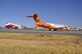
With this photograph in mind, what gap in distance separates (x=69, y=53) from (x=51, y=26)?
97878 mm

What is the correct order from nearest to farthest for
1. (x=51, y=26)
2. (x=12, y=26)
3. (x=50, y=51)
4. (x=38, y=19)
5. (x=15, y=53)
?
(x=15, y=53) → (x=50, y=51) → (x=51, y=26) → (x=38, y=19) → (x=12, y=26)

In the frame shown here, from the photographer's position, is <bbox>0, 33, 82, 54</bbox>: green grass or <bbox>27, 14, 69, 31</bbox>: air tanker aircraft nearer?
<bbox>0, 33, 82, 54</bbox>: green grass

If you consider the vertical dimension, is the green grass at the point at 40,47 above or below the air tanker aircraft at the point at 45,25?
below

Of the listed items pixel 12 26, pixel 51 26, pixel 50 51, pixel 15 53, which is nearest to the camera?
pixel 15 53

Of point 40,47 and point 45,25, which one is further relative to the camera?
point 45,25

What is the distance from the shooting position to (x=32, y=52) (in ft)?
82.1

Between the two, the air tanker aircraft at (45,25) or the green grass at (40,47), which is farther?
the air tanker aircraft at (45,25)

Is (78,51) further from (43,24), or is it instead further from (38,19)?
(38,19)

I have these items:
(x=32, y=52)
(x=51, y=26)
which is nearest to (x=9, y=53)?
(x=32, y=52)

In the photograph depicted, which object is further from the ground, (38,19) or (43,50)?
(38,19)

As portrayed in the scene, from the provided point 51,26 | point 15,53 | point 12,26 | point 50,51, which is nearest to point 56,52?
point 50,51

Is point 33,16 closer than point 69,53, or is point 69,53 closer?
point 69,53

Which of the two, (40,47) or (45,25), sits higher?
(45,25)

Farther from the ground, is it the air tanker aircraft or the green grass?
the air tanker aircraft
